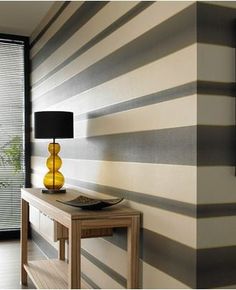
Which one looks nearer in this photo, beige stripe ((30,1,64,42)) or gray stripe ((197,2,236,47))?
gray stripe ((197,2,236,47))

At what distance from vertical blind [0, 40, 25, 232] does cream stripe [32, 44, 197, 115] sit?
1997mm

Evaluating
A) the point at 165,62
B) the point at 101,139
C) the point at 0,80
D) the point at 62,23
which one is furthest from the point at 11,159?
the point at 165,62

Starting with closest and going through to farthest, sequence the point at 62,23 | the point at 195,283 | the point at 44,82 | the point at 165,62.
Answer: the point at 195,283
the point at 165,62
the point at 62,23
the point at 44,82

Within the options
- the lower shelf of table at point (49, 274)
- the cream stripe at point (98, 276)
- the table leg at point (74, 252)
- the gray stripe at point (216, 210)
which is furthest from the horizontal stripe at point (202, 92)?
the lower shelf of table at point (49, 274)

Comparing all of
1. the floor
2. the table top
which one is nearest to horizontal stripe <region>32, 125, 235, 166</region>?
the table top

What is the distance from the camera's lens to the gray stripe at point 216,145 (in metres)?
1.64

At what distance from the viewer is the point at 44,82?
4.12m

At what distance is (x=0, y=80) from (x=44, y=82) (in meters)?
0.84

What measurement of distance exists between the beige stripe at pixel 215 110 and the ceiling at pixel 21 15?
257cm

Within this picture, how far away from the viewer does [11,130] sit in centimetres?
473

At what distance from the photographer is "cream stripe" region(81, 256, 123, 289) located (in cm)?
240

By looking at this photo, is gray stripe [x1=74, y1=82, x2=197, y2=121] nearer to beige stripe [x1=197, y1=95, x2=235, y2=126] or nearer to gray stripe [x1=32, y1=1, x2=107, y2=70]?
beige stripe [x1=197, y1=95, x2=235, y2=126]

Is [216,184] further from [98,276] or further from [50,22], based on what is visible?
[50,22]

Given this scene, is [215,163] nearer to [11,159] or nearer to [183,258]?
[183,258]
